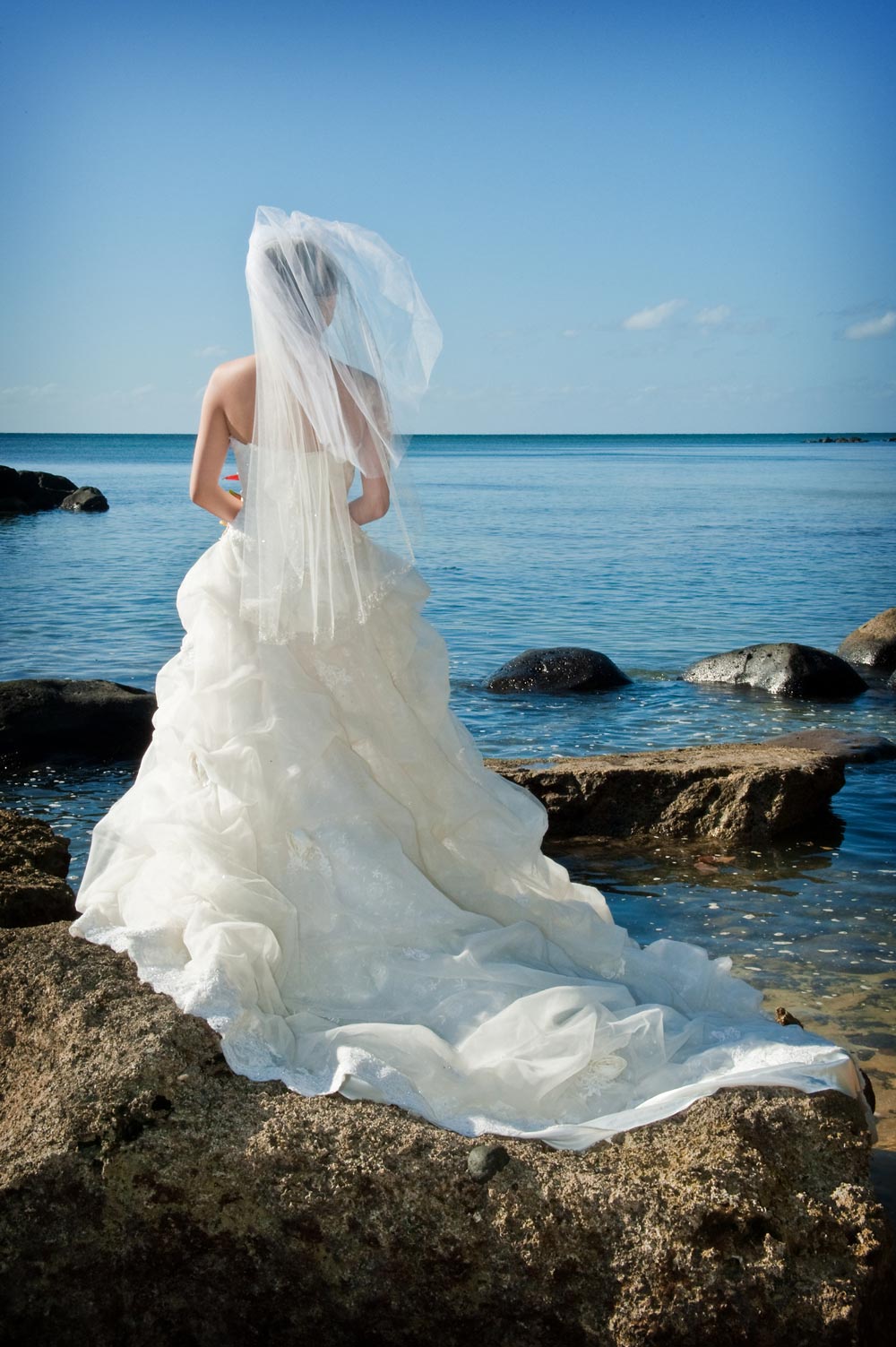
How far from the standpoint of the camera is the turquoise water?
271 inches

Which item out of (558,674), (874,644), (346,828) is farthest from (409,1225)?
(874,644)

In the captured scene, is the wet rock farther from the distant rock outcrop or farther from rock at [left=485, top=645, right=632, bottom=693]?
the distant rock outcrop

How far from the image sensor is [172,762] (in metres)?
4.14

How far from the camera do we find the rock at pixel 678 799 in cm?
782

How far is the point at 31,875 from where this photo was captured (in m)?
5.11

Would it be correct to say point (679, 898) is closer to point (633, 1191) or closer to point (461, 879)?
point (461, 879)

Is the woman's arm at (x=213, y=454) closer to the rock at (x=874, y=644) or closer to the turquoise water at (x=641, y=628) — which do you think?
the turquoise water at (x=641, y=628)

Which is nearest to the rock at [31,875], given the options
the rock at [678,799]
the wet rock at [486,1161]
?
the wet rock at [486,1161]

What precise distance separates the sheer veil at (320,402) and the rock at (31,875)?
5.40 ft

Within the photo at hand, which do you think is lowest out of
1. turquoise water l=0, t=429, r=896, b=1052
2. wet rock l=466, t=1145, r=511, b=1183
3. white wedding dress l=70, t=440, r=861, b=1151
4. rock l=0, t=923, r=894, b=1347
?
turquoise water l=0, t=429, r=896, b=1052

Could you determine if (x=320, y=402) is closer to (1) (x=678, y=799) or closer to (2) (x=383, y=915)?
(2) (x=383, y=915)

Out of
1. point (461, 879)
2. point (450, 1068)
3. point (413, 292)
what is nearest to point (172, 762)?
point (461, 879)

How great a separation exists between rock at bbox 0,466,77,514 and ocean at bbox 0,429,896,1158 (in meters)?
2.60

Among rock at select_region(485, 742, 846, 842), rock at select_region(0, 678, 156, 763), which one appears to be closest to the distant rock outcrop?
rock at select_region(0, 678, 156, 763)
